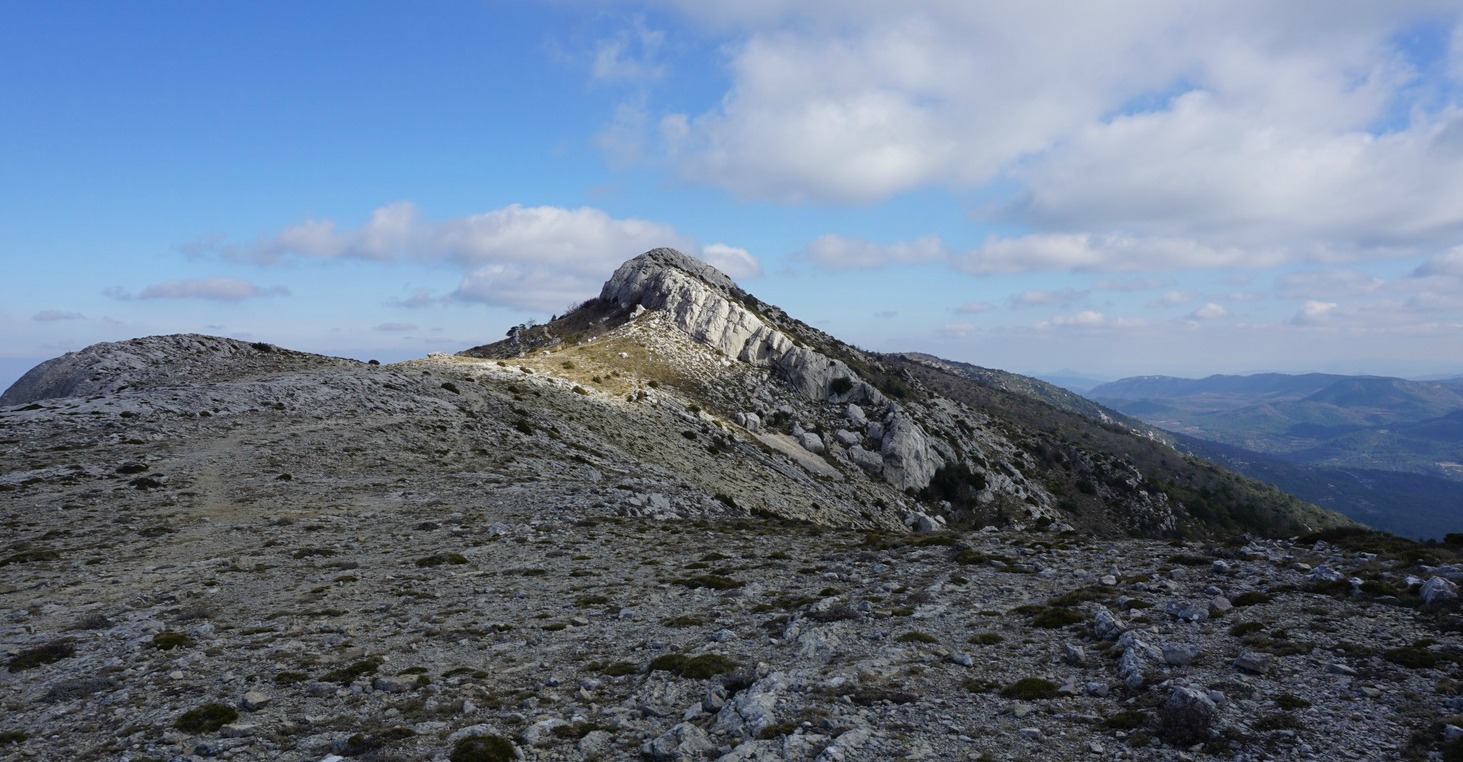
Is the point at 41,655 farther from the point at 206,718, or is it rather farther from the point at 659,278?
the point at 659,278

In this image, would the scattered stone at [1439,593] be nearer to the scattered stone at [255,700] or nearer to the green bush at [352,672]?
the green bush at [352,672]

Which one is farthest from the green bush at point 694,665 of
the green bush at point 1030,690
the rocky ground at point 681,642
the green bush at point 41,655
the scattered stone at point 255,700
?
the green bush at point 41,655

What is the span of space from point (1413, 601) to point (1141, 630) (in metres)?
6.20

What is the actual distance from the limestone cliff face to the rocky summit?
27.3 meters

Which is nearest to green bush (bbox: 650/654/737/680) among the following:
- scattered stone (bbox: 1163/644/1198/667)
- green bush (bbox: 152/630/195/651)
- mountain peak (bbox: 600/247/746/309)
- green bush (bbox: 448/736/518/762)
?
green bush (bbox: 448/736/518/762)

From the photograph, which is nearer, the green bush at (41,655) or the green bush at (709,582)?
the green bush at (41,655)

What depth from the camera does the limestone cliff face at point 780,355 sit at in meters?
72.0

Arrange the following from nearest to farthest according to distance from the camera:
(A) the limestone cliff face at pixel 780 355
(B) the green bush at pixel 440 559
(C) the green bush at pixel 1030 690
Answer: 1. (C) the green bush at pixel 1030 690
2. (B) the green bush at pixel 440 559
3. (A) the limestone cliff face at pixel 780 355

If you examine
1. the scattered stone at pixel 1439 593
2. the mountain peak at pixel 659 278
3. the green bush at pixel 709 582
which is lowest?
the green bush at pixel 709 582

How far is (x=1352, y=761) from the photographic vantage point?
9.62 metres

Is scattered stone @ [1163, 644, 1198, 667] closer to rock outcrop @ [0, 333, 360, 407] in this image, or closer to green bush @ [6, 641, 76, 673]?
green bush @ [6, 641, 76, 673]

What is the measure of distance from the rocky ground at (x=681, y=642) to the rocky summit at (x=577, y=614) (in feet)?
0.30

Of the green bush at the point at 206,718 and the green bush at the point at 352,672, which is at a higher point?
the green bush at the point at 206,718

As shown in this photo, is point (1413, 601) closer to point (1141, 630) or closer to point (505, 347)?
point (1141, 630)
